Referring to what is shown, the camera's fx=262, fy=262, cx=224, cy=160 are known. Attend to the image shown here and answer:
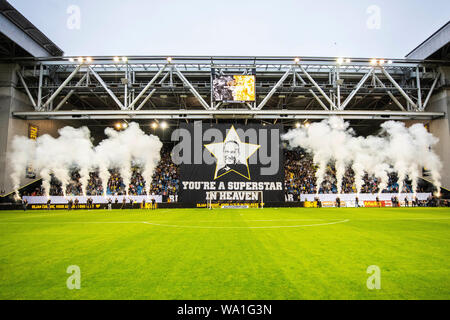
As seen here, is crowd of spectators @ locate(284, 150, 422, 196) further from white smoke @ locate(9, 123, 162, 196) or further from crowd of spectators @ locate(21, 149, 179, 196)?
white smoke @ locate(9, 123, 162, 196)

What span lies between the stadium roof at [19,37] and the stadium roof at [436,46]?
45.1 meters

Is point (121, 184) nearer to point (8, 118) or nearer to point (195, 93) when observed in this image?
point (8, 118)

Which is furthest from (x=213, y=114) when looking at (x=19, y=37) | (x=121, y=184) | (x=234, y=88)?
(x=19, y=37)

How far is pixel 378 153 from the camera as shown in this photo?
35.4m

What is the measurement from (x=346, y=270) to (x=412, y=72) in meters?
36.2

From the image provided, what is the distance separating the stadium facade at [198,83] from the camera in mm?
28531

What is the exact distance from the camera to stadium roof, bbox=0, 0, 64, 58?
26.1 metres

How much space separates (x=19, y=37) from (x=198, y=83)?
19716mm

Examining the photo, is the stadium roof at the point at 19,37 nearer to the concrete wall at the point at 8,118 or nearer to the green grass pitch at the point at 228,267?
the concrete wall at the point at 8,118

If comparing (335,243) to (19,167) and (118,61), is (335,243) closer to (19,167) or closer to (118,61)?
(118,61)

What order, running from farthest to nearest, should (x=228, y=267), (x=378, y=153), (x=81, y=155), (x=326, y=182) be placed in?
(x=326, y=182) → (x=378, y=153) → (x=81, y=155) → (x=228, y=267)

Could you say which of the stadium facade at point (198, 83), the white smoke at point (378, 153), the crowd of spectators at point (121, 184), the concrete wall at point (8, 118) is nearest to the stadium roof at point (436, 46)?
the stadium facade at point (198, 83)

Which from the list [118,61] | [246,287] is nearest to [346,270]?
[246,287]

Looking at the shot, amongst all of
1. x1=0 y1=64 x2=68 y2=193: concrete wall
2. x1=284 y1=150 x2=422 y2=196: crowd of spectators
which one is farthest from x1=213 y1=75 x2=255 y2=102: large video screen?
x1=0 y1=64 x2=68 y2=193: concrete wall
